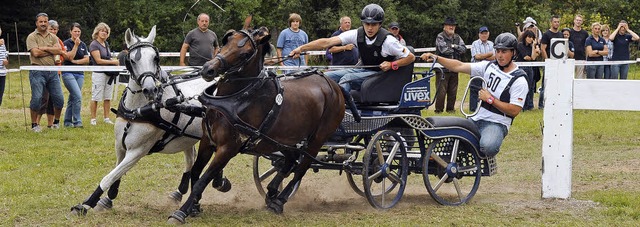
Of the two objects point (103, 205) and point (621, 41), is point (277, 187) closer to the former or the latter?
point (103, 205)

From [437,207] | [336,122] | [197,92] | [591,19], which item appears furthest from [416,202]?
[591,19]

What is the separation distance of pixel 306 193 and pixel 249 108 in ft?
6.55

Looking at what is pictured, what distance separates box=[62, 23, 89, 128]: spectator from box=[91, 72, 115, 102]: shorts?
0.79ft

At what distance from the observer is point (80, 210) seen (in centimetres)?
791

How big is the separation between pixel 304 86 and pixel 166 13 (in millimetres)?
28337

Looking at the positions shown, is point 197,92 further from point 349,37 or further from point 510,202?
point 510,202

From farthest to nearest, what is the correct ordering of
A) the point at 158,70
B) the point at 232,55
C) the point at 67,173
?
the point at 67,173
the point at 158,70
the point at 232,55

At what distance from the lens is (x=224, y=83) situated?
754cm

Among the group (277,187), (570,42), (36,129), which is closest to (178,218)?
(277,187)

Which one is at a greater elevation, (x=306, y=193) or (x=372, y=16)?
(x=372, y=16)

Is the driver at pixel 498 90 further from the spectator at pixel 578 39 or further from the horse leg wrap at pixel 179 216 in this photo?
the spectator at pixel 578 39

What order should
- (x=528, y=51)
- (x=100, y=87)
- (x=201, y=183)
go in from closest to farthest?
(x=201, y=183) → (x=100, y=87) → (x=528, y=51)

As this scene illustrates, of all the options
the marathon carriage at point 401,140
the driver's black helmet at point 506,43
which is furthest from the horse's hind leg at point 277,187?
the driver's black helmet at point 506,43

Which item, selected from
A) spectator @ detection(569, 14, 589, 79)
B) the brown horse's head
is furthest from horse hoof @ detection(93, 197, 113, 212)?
spectator @ detection(569, 14, 589, 79)
